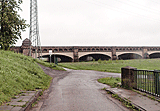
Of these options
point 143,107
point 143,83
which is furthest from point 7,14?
point 143,107

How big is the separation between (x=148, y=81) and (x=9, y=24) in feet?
44.6

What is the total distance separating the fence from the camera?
271 inches

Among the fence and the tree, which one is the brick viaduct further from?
the fence

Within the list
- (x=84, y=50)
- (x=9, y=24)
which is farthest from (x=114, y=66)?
(x=84, y=50)

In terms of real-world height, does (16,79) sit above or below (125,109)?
above

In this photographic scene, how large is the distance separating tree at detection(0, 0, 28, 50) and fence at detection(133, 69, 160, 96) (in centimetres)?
1243

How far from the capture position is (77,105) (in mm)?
5988

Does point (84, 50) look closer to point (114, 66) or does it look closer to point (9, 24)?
point (114, 66)

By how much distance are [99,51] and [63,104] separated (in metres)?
58.6

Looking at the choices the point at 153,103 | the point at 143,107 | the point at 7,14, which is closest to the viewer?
the point at 143,107

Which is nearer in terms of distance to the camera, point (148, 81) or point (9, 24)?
point (148, 81)

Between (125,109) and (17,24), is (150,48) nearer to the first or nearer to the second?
(17,24)

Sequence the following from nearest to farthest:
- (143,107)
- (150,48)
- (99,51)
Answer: (143,107) < (99,51) < (150,48)

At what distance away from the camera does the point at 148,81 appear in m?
7.60
